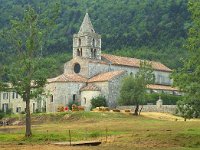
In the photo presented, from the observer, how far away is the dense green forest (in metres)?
150

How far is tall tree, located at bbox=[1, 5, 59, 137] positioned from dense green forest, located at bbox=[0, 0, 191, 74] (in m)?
97.7

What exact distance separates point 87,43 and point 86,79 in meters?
8.07

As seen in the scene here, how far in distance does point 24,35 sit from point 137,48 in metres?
108

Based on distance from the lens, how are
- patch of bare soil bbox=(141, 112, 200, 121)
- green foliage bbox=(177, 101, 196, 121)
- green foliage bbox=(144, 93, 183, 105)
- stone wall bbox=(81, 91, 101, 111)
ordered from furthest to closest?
green foliage bbox=(144, 93, 183, 105) < stone wall bbox=(81, 91, 101, 111) < patch of bare soil bbox=(141, 112, 200, 121) < green foliage bbox=(177, 101, 196, 121)

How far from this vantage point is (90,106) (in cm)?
8206

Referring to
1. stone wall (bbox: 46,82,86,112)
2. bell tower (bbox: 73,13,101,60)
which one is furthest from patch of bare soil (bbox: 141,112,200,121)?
A: bell tower (bbox: 73,13,101,60)

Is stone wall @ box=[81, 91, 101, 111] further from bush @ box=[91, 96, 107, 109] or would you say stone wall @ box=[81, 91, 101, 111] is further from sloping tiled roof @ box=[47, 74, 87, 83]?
sloping tiled roof @ box=[47, 74, 87, 83]

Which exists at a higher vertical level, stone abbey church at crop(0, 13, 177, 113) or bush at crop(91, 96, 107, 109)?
stone abbey church at crop(0, 13, 177, 113)

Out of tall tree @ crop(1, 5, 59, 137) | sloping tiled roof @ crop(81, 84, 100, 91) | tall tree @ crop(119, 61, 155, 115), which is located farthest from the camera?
sloping tiled roof @ crop(81, 84, 100, 91)

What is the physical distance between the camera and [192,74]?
35.8 m

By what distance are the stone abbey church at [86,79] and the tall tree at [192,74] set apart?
1806 inches

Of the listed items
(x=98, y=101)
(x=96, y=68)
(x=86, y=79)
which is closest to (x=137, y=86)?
(x=98, y=101)

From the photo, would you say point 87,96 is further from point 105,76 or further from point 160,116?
point 160,116

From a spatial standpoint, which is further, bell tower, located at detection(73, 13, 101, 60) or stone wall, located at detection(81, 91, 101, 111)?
bell tower, located at detection(73, 13, 101, 60)
